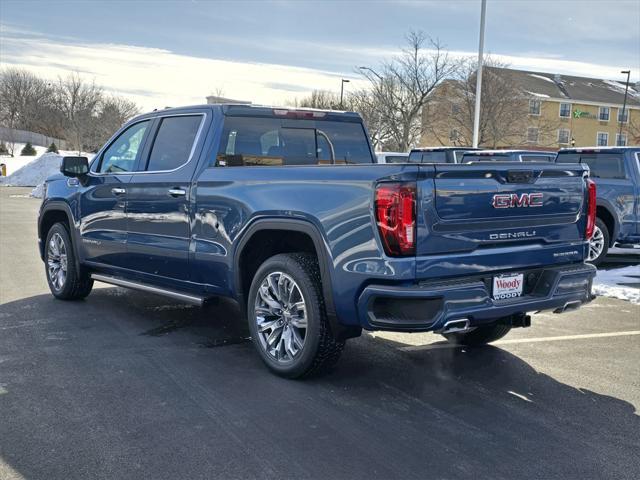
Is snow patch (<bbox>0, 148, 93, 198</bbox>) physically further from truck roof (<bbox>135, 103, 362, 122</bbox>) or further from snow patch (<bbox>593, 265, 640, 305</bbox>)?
truck roof (<bbox>135, 103, 362, 122</bbox>)

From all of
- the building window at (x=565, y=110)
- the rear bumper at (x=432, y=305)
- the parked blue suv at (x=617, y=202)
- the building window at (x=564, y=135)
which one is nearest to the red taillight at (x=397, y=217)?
the rear bumper at (x=432, y=305)

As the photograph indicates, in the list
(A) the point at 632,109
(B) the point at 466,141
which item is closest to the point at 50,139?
(B) the point at 466,141

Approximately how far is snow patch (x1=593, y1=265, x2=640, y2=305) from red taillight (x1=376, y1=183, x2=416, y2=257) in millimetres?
5099

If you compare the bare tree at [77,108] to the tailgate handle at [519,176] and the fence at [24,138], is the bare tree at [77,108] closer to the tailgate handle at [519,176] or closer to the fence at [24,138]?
the fence at [24,138]

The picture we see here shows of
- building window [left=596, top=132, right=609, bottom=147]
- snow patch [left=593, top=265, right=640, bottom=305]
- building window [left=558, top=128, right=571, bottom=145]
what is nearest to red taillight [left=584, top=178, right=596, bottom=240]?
snow patch [left=593, top=265, right=640, bottom=305]

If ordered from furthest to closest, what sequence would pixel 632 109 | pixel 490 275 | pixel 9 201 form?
pixel 632 109 → pixel 9 201 → pixel 490 275

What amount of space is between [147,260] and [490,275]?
3.12 m

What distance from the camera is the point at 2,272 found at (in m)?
8.80

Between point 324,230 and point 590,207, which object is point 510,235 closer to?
point 590,207

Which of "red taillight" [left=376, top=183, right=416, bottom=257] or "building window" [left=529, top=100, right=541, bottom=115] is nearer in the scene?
"red taillight" [left=376, top=183, right=416, bottom=257]

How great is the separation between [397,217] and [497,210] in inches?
28.4

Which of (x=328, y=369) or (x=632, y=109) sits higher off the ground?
(x=632, y=109)

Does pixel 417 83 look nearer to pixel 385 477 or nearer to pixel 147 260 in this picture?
pixel 147 260

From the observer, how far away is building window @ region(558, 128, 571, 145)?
6116 cm
